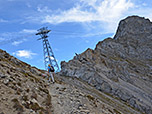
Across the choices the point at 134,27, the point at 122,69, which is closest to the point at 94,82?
the point at 122,69

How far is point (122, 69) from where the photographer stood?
2670 inches

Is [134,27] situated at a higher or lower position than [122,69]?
higher

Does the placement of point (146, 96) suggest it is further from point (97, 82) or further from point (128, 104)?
point (97, 82)

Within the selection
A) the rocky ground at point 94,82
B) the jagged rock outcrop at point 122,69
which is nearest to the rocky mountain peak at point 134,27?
the rocky ground at point 94,82

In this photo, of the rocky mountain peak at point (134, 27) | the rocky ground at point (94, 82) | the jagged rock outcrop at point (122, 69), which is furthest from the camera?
the rocky mountain peak at point (134, 27)

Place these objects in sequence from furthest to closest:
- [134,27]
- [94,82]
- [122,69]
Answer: [134,27] → [122,69] → [94,82]

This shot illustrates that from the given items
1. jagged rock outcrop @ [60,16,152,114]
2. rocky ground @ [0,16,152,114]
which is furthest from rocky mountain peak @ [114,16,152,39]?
jagged rock outcrop @ [60,16,152,114]

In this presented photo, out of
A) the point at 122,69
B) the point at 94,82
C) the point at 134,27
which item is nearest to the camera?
the point at 94,82

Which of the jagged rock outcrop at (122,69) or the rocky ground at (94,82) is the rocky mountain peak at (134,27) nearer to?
the rocky ground at (94,82)

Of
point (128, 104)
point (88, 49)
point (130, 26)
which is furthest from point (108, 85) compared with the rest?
point (130, 26)

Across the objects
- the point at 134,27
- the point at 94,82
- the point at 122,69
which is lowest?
the point at 94,82

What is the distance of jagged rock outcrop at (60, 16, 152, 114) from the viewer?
50.4 metres

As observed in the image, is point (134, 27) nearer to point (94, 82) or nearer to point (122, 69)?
point (122, 69)

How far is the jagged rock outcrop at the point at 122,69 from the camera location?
1984 inches
